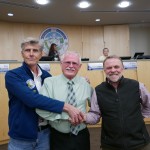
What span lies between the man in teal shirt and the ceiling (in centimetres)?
431

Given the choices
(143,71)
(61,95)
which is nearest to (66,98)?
(61,95)

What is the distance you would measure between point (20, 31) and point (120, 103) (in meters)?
7.02

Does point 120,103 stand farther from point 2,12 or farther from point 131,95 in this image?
point 2,12

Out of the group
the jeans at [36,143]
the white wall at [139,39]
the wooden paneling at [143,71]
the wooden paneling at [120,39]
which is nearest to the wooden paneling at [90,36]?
the wooden paneling at [120,39]

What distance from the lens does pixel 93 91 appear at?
1866 mm

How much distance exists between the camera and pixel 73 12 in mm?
6691

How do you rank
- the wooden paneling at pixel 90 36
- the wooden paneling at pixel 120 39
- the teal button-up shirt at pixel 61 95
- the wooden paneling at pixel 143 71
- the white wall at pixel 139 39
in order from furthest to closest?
the white wall at pixel 139 39
the wooden paneling at pixel 120 39
the wooden paneling at pixel 90 36
the wooden paneling at pixel 143 71
the teal button-up shirt at pixel 61 95

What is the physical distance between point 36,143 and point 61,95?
42 centimetres

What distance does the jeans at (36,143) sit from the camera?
1.67 m

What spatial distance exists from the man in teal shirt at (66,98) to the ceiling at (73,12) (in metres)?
4.31

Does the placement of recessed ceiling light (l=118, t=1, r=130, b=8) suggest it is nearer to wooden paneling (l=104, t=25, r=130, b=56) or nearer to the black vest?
wooden paneling (l=104, t=25, r=130, b=56)

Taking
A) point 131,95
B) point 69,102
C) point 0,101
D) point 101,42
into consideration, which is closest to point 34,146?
point 69,102

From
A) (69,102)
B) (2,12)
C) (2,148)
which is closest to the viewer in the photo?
(69,102)

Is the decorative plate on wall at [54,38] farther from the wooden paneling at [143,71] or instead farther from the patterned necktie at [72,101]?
the patterned necktie at [72,101]
